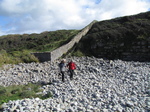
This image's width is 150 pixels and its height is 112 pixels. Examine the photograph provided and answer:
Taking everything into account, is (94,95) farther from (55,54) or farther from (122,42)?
(122,42)

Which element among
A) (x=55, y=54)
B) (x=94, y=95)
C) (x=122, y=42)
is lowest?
(x=94, y=95)

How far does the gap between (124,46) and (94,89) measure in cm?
1083

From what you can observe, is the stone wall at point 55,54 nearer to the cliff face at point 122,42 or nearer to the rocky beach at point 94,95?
the cliff face at point 122,42

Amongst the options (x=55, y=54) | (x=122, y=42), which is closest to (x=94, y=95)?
(x=55, y=54)

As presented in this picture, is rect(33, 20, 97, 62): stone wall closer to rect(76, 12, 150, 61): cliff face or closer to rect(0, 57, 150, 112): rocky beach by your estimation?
rect(76, 12, 150, 61): cliff face

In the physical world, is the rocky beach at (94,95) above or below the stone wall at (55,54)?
below

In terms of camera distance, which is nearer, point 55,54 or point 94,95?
point 94,95

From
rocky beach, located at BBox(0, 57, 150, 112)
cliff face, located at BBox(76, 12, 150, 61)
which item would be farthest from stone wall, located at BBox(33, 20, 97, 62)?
rocky beach, located at BBox(0, 57, 150, 112)

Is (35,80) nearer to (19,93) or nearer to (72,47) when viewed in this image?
(19,93)

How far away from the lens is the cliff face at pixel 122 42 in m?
16.8

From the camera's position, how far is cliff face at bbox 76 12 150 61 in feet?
55.0

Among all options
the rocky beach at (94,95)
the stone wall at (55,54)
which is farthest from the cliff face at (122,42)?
the rocky beach at (94,95)

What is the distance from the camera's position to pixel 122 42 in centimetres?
1834

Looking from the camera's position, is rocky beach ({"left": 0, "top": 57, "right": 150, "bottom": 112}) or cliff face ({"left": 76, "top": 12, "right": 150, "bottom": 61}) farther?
cliff face ({"left": 76, "top": 12, "right": 150, "bottom": 61})
